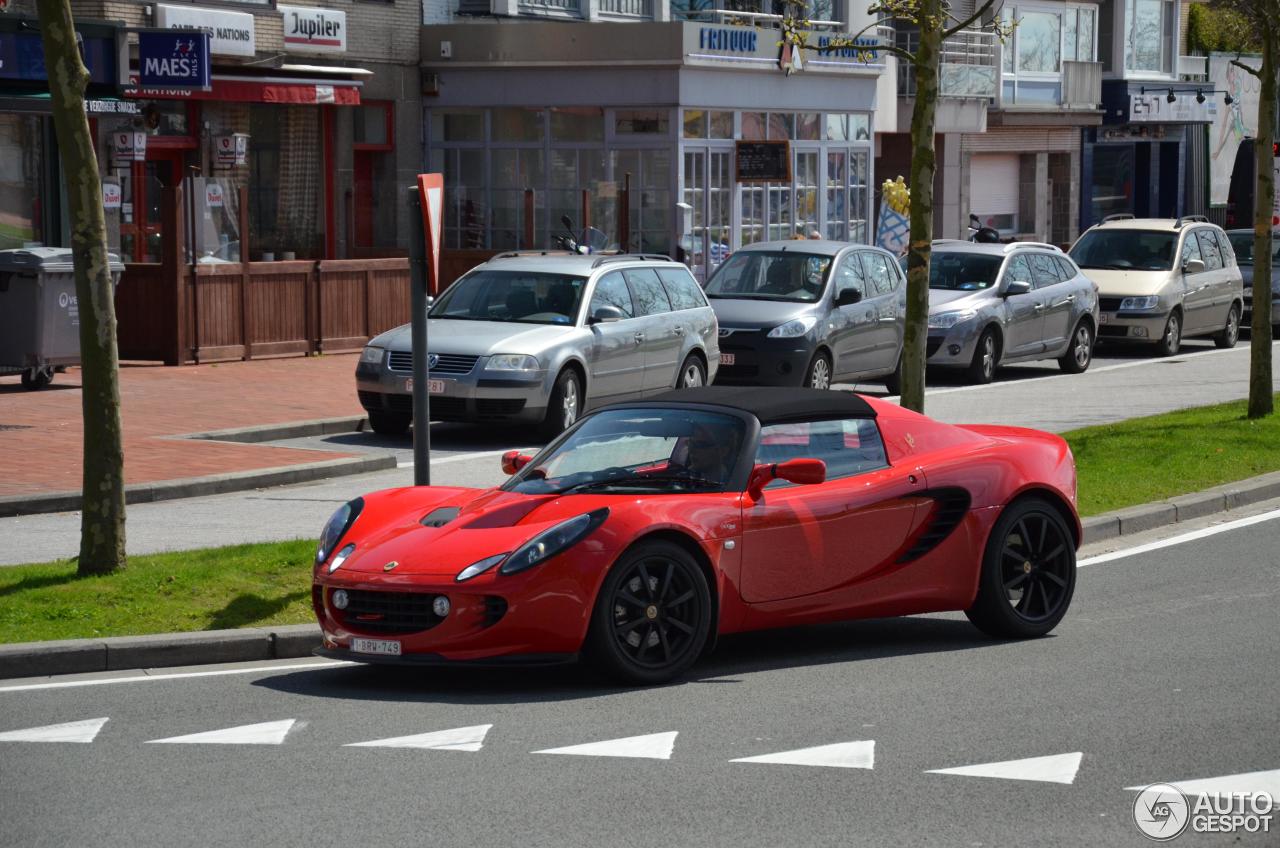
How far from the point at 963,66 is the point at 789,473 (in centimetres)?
3614

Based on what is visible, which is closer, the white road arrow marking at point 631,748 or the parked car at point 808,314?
the white road arrow marking at point 631,748

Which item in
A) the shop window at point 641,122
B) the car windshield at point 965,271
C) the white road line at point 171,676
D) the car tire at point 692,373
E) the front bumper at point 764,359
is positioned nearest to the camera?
the white road line at point 171,676

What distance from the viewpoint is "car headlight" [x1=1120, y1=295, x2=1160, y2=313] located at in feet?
94.6

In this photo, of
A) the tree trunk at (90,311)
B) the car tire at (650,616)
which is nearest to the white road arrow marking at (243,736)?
the car tire at (650,616)

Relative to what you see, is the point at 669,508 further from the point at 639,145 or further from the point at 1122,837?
the point at 639,145

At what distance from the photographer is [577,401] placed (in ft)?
61.1

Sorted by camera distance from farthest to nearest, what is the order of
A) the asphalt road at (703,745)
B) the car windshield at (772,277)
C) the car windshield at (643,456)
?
the car windshield at (772,277), the car windshield at (643,456), the asphalt road at (703,745)

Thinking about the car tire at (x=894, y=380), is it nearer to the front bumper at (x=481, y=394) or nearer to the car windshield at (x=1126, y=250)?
the front bumper at (x=481, y=394)

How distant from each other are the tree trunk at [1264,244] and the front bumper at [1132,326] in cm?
1003

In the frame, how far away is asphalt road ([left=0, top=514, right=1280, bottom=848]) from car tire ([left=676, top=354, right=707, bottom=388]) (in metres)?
9.98

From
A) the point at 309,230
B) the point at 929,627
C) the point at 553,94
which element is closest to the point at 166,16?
the point at 309,230

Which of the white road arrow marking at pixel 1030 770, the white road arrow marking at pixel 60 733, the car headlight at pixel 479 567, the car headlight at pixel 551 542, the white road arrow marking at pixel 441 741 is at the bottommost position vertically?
the white road arrow marking at pixel 60 733

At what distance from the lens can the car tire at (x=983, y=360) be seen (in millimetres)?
24594

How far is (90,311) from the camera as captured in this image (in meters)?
10.6
